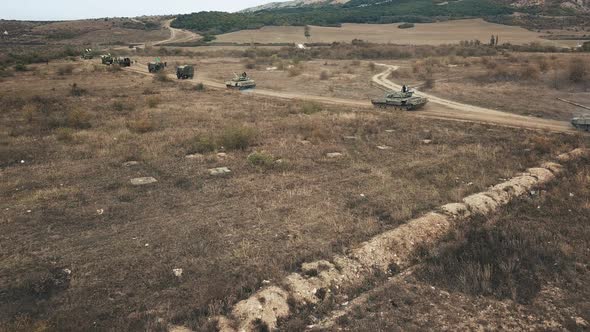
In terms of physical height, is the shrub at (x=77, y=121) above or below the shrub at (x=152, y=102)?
below

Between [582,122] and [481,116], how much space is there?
540 centimetres

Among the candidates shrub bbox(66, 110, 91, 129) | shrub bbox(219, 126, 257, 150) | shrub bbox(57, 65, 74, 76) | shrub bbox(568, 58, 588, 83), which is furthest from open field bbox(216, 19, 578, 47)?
shrub bbox(66, 110, 91, 129)

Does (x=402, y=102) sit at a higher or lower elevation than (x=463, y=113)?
higher

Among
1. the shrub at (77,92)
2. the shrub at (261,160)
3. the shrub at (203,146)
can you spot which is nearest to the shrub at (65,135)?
the shrub at (203,146)

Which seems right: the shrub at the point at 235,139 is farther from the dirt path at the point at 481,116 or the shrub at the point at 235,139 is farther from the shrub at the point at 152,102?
the dirt path at the point at 481,116

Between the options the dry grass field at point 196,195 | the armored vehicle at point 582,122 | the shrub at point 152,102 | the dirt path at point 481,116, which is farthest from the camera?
the shrub at point 152,102

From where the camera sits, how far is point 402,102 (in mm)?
28391

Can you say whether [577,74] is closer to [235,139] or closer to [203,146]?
[235,139]

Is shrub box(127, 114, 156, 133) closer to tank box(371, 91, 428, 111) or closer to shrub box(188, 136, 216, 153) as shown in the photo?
shrub box(188, 136, 216, 153)

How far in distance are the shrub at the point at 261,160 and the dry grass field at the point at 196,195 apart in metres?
0.05

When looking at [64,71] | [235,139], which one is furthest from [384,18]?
[235,139]

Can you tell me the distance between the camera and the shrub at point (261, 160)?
53.5 ft

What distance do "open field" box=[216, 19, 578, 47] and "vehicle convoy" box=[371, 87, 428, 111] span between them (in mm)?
62861

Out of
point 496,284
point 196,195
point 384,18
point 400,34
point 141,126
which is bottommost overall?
point 496,284
